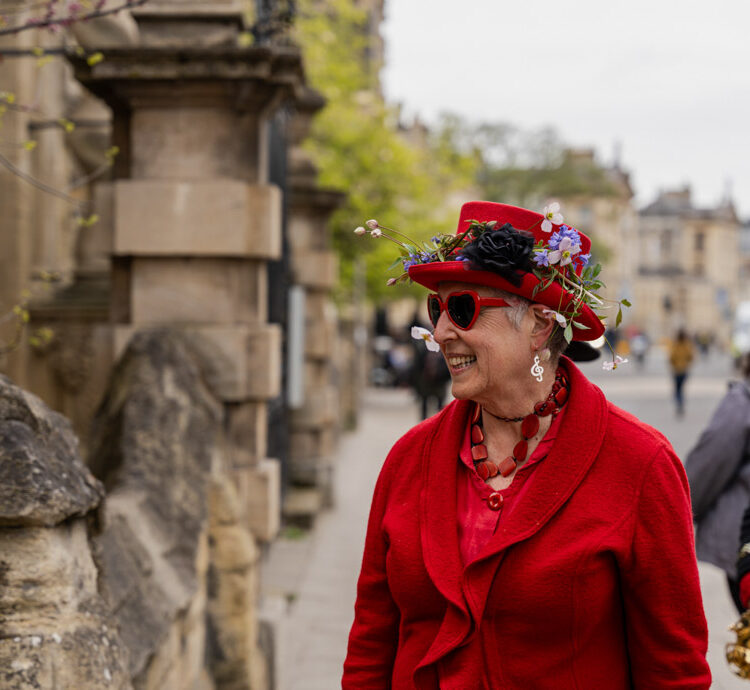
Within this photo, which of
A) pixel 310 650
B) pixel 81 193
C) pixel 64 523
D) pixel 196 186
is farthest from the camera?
pixel 81 193

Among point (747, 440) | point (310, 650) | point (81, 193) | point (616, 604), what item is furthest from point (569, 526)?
point (81, 193)

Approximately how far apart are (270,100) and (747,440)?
2.87 meters

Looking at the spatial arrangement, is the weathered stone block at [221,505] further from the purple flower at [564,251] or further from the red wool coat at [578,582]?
the purple flower at [564,251]

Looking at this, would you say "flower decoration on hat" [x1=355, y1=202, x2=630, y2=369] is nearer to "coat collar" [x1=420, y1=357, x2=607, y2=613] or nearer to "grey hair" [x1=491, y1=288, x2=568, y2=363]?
"grey hair" [x1=491, y1=288, x2=568, y2=363]

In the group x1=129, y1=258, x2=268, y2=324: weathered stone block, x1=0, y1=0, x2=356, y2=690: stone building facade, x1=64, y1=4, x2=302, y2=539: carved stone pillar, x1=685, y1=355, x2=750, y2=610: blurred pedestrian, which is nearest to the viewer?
x1=0, y1=0, x2=356, y2=690: stone building facade

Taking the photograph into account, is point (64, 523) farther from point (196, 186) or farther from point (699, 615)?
point (196, 186)

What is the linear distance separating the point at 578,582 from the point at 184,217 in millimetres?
3764

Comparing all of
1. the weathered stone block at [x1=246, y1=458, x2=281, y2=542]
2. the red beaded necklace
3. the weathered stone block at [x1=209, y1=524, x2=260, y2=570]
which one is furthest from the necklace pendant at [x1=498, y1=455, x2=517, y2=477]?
the weathered stone block at [x1=246, y1=458, x2=281, y2=542]

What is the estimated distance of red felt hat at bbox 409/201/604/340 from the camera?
8.34 feet

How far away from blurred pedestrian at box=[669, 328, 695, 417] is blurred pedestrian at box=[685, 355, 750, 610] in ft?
52.4

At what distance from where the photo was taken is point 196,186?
5688mm

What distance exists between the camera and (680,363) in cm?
2086

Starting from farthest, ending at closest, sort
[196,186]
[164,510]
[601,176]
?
[601,176] < [196,186] < [164,510]

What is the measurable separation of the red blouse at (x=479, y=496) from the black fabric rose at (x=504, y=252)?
36 centimetres
